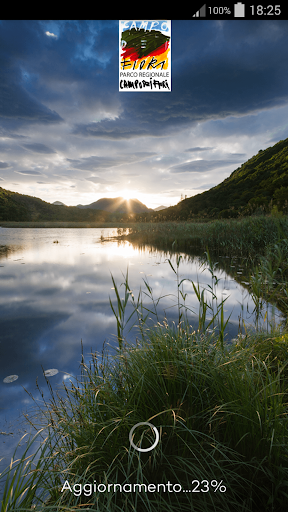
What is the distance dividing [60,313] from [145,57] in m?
5.24

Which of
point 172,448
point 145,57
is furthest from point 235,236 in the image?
point 172,448

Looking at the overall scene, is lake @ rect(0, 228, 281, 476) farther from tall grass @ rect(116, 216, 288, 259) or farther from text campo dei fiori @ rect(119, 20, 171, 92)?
text campo dei fiori @ rect(119, 20, 171, 92)

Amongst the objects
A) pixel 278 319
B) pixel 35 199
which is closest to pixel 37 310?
pixel 278 319

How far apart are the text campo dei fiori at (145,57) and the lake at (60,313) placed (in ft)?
A: 13.4

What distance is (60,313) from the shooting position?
14.7 ft

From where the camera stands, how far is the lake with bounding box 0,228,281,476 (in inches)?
94.7

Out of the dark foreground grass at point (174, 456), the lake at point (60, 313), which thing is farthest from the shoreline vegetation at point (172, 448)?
the lake at point (60, 313)

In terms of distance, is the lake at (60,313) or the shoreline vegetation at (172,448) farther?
the lake at (60,313)

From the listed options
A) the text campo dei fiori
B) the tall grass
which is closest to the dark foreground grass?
the text campo dei fiori
